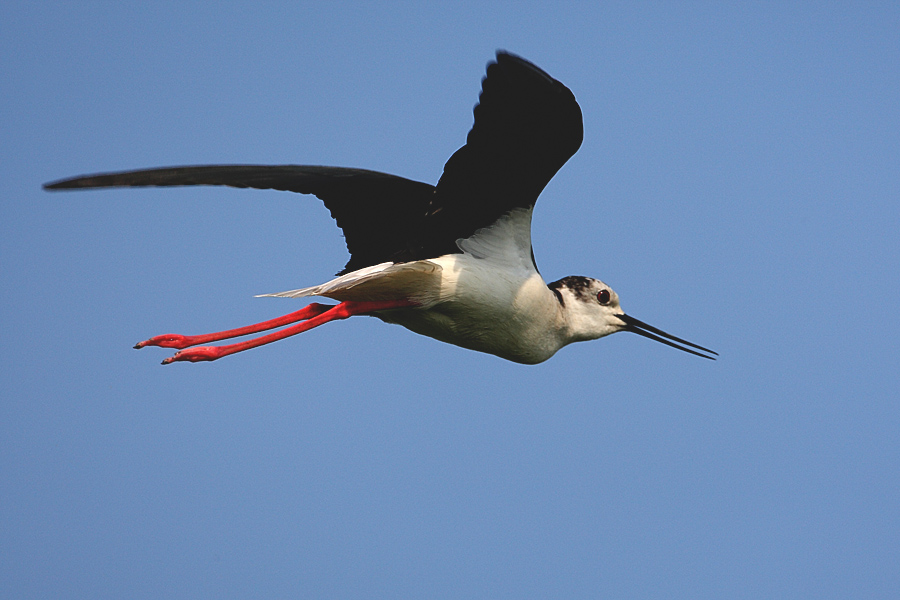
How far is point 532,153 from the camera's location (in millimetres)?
4461

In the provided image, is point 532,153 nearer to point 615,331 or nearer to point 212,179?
point 212,179

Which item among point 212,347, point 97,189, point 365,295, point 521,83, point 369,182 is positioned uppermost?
point 521,83

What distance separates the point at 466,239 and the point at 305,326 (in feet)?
3.37

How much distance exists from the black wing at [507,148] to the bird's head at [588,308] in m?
1.03

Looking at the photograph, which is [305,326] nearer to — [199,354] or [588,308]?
[199,354]

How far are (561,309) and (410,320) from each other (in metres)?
1.01

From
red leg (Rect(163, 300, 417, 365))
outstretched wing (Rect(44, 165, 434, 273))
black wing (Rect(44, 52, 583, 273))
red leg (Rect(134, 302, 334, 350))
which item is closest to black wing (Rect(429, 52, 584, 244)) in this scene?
black wing (Rect(44, 52, 583, 273))

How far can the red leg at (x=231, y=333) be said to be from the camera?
15.3ft

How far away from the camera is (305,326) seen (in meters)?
4.89

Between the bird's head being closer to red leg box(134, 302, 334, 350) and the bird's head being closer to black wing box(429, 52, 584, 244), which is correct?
black wing box(429, 52, 584, 244)

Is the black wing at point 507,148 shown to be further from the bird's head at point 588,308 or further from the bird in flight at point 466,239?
the bird's head at point 588,308

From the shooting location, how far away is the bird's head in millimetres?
5676

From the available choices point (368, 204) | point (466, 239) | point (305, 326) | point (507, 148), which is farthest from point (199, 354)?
point (507, 148)

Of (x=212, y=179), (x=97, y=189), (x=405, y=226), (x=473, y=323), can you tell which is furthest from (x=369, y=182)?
(x=97, y=189)
